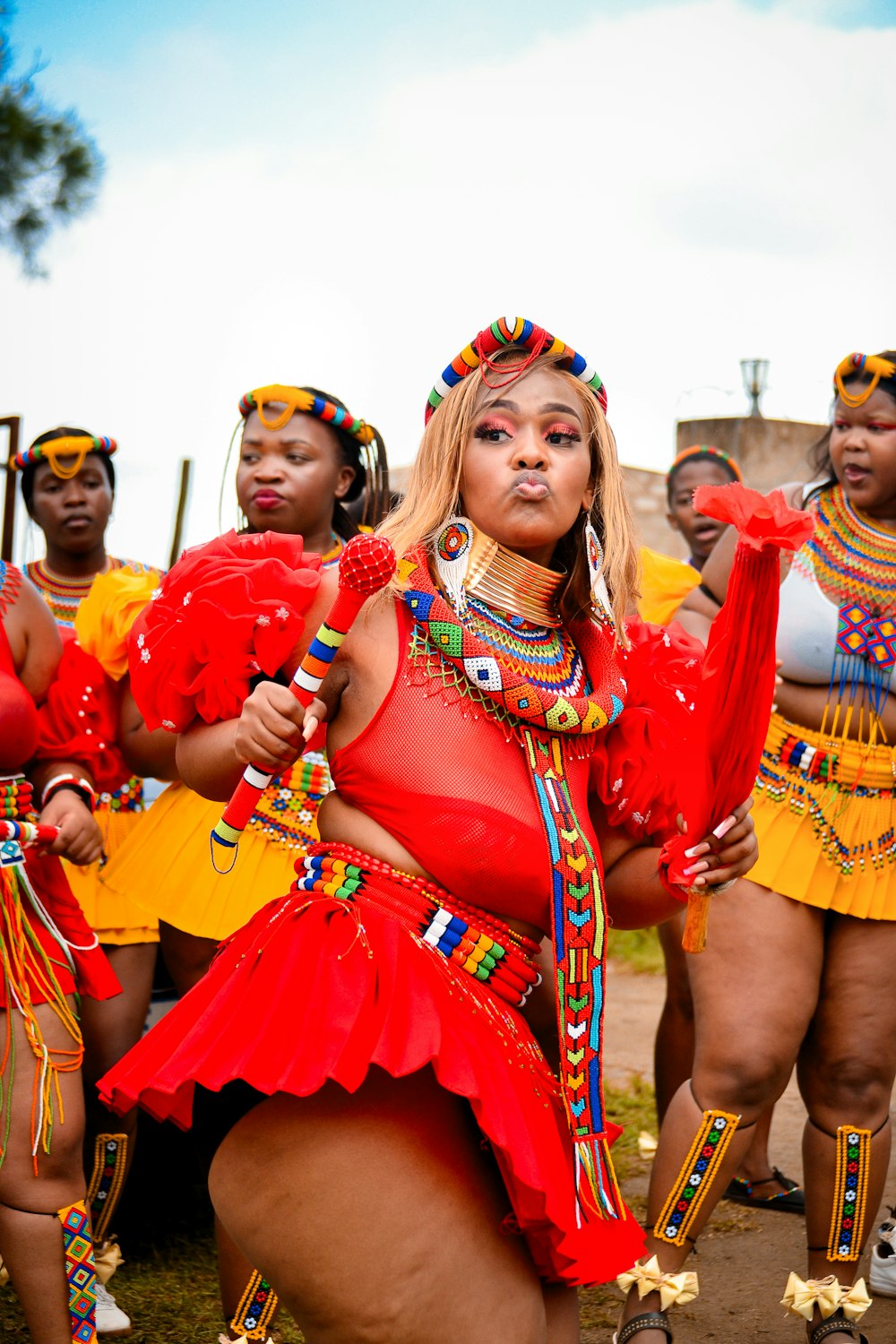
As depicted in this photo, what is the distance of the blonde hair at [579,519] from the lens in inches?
97.9

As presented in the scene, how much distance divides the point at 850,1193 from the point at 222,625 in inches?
90.3

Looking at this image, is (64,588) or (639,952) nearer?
(64,588)

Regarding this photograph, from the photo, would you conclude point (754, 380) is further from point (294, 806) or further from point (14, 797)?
point (14, 797)

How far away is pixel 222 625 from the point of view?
2.24m

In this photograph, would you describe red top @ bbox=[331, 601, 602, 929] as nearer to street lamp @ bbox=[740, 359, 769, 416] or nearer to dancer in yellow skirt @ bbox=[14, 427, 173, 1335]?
dancer in yellow skirt @ bbox=[14, 427, 173, 1335]

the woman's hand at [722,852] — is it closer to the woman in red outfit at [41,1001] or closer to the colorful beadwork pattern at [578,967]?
the colorful beadwork pattern at [578,967]

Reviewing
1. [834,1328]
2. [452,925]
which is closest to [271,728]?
[452,925]

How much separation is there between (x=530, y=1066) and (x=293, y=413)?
104 inches

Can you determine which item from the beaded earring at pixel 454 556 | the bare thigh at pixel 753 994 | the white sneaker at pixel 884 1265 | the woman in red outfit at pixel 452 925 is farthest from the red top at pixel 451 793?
the white sneaker at pixel 884 1265

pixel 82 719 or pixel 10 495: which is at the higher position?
pixel 10 495

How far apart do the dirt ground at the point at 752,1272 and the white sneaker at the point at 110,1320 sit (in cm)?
124

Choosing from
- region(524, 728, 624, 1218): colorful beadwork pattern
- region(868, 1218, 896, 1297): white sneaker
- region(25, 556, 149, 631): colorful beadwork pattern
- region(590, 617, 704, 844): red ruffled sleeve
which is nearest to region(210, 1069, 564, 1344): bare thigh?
region(524, 728, 624, 1218): colorful beadwork pattern

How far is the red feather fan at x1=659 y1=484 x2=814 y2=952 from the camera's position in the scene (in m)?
2.13

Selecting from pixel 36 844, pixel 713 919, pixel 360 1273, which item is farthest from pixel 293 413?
pixel 360 1273
